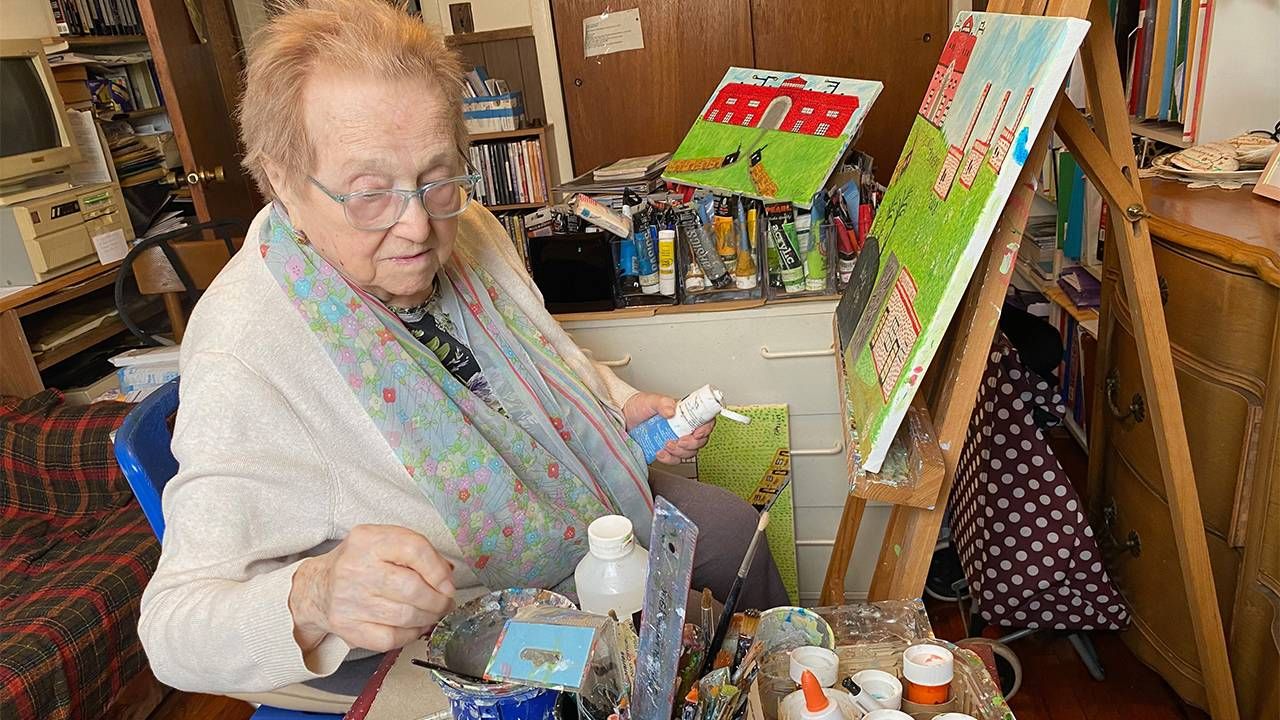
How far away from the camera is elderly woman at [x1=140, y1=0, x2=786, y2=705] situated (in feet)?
2.72

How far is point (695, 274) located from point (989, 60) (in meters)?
0.92

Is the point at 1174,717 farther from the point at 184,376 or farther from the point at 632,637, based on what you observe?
the point at 184,376

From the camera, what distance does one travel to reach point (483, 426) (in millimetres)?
1189

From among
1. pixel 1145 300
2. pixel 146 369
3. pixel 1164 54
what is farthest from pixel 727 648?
pixel 146 369

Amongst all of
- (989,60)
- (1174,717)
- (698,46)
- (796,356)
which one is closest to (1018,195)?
(989,60)

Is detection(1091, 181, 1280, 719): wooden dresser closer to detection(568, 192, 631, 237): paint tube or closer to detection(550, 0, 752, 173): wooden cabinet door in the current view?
detection(568, 192, 631, 237): paint tube

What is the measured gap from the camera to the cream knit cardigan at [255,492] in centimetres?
84

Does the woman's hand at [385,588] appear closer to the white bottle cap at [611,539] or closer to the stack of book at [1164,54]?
the white bottle cap at [611,539]

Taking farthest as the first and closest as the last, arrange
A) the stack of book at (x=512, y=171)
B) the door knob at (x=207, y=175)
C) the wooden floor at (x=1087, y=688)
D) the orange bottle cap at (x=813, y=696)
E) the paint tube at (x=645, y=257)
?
the stack of book at (x=512, y=171)
the door knob at (x=207, y=175)
the paint tube at (x=645, y=257)
the wooden floor at (x=1087, y=688)
the orange bottle cap at (x=813, y=696)

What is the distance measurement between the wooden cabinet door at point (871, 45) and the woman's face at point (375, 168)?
234cm

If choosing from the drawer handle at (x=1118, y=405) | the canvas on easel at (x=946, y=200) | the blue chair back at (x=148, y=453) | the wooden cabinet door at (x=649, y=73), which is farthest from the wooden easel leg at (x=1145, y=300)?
the wooden cabinet door at (x=649, y=73)

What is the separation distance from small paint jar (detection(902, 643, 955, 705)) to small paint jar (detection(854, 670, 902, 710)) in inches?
0.5

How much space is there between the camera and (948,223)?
38.6 inches

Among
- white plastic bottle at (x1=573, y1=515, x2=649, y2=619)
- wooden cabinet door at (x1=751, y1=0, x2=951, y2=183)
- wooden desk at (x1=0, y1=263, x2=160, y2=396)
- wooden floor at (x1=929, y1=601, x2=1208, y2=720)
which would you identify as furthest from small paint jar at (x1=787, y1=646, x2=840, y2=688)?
wooden cabinet door at (x1=751, y1=0, x2=951, y2=183)
